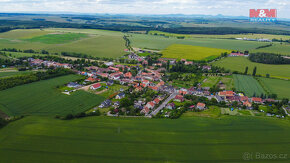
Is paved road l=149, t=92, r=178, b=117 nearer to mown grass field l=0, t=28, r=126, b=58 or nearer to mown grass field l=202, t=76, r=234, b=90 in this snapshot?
mown grass field l=202, t=76, r=234, b=90

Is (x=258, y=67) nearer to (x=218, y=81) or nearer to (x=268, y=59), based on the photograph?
(x=268, y=59)

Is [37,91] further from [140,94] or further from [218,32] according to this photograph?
[218,32]

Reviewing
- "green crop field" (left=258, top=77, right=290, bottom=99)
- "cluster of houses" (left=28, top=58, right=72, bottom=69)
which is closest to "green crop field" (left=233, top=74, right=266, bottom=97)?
"green crop field" (left=258, top=77, right=290, bottom=99)

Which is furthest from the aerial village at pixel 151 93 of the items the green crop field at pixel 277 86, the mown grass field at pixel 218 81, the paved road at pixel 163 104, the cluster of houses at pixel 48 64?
the green crop field at pixel 277 86

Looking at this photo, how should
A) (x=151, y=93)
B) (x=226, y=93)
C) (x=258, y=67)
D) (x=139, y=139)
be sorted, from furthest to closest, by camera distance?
1. (x=258, y=67)
2. (x=226, y=93)
3. (x=151, y=93)
4. (x=139, y=139)

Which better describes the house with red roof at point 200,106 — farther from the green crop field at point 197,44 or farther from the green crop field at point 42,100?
the green crop field at point 197,44

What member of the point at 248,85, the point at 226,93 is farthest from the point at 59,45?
the point at 248,85

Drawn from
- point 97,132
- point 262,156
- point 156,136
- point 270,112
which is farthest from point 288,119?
point 97,132
